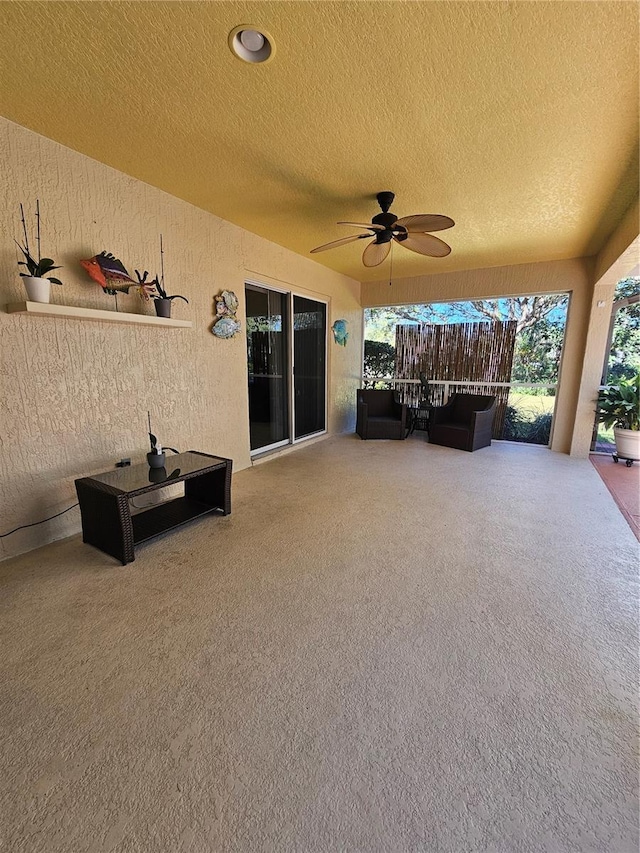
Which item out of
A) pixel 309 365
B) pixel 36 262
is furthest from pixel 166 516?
pixel 309 365

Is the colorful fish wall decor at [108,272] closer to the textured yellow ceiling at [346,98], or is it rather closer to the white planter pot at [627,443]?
the textured yellow ceiling at [346,98]

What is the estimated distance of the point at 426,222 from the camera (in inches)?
104

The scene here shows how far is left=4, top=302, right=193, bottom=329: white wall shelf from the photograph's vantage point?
85.0 inches

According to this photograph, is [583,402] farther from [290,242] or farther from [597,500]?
[290,242]

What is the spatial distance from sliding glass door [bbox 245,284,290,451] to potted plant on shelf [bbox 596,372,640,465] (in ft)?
13.4

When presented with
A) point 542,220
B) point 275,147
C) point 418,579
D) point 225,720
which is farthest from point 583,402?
point 225,720

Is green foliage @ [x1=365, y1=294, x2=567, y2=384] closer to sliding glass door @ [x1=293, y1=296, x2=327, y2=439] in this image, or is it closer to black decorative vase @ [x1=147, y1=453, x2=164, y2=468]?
sliding glass door @ [x1=293, y1=296, x2=327, y2=439]

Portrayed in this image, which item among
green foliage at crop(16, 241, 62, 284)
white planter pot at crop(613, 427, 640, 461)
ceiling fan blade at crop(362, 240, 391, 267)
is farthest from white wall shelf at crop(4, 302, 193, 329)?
white planter pot at crop(613, 427, 640, 461)

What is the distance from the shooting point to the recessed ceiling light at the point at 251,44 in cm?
153

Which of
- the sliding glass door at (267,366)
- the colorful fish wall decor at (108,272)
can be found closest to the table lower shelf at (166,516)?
the sliding glass door at (267,366)

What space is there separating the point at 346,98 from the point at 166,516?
2909mm

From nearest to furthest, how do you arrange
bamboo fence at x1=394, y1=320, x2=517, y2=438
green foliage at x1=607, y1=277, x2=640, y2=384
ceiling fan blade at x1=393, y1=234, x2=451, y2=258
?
ceiling fan blade at x1=393, y1=234, x2=451, y2=258, green foliage at x1=607, y1=277, x2=640, y2=384, bamboo fence at x1=394, y1=320, x2=517, y2=438

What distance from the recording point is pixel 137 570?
7.29 ft

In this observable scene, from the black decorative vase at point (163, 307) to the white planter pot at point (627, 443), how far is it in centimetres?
530
